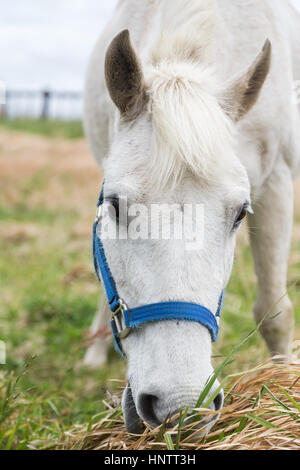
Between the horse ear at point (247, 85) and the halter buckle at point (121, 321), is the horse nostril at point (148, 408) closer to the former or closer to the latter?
the halter buckle at point (121, 321)

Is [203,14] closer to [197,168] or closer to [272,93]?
[272,93]

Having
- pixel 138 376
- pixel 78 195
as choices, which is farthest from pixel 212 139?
pixel 78 195

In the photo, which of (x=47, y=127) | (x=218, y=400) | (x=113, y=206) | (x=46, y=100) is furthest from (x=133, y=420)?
(x=46, y=100)

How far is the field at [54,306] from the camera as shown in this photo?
2.35 meters

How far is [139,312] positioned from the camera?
1.64m

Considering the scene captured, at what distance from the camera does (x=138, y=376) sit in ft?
5.19

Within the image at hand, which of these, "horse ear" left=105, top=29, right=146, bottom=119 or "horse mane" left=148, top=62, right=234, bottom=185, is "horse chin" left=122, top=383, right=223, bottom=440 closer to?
"horse mane" left=148, top=62, right=234, bottom=185

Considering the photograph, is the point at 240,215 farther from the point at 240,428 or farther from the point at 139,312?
the point at 240,428

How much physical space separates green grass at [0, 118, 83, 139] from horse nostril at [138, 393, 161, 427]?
45.1ft

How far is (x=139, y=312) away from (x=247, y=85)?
1046 mm

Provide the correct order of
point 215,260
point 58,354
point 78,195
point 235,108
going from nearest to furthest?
1. point 215,260
2. point 235,108
3. point 58,354
4. point 78,195

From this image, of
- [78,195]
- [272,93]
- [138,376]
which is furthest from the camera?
[78,195]

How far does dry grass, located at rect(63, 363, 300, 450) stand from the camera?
160cm

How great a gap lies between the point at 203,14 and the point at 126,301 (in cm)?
143
